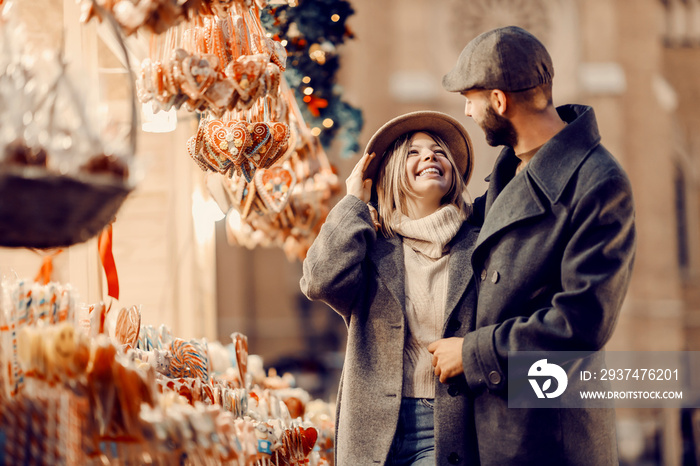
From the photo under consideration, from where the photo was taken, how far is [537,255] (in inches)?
87.4

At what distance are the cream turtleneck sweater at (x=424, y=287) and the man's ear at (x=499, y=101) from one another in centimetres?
40

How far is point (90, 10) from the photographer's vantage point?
1.77 meters

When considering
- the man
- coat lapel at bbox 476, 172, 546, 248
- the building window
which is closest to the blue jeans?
the man

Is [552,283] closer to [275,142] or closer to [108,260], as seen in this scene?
[275,142]

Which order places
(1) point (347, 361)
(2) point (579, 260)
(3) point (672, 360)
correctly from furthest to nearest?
(3) point (672, 360)
(1) point (347, 361)
(2) point (579, 260)

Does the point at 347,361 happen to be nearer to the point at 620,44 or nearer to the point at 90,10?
the point at 90,10

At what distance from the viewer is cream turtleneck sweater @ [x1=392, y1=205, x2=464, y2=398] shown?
2.50 metres

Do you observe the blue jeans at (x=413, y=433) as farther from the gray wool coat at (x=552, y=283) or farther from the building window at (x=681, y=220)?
the building window at (x=681, y=220)

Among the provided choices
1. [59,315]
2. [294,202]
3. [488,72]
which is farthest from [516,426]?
[294,202]

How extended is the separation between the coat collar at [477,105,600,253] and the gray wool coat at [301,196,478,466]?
0.75ft

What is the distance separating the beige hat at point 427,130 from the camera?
2707 millimetres

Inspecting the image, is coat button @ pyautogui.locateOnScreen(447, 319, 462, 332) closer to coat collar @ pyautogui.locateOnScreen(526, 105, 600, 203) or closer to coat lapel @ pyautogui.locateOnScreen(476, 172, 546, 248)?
coat lapel @ pyautogui.locateOnScreen(476, 172, 546, 248)

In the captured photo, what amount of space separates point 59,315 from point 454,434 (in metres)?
1.18

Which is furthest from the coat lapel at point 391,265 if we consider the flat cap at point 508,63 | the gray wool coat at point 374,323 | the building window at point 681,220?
the building window at point 681,220
